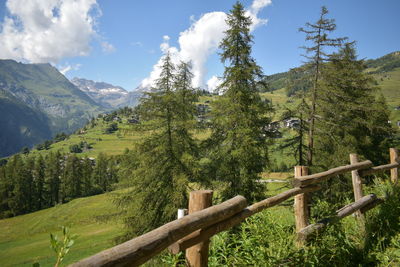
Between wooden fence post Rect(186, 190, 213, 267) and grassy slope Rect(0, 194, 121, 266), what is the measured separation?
59.5ft

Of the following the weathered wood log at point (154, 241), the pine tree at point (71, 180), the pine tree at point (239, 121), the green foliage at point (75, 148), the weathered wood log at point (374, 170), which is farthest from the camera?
the green foliage at point (75, 148)

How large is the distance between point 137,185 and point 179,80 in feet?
26.7

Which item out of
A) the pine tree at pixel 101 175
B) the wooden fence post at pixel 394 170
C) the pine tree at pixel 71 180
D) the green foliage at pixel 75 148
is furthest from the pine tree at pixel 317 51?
the green foliage at pixel 75 148

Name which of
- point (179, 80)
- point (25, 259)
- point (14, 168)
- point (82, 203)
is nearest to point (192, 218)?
point (179, 80)

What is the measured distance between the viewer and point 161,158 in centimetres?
1633

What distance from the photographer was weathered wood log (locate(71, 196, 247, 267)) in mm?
1962

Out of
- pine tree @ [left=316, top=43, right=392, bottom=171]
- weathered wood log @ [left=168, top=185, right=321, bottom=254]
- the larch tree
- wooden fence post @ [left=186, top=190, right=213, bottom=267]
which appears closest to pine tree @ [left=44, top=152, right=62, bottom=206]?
the larch tree

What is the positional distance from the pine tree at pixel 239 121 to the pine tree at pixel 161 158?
214 centimetres

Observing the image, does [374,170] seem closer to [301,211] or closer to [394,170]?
[394,170]

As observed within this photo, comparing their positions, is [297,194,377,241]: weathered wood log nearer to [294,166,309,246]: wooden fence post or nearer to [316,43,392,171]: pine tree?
[294,166,309,246]: wooden fence post

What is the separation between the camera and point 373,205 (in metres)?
6.82

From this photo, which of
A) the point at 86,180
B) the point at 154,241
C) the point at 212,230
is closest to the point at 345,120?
the point at 212,230

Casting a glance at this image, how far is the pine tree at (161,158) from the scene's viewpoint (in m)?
16.0

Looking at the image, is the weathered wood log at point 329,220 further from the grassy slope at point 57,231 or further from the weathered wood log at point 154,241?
the grassy slope at point 57,231
